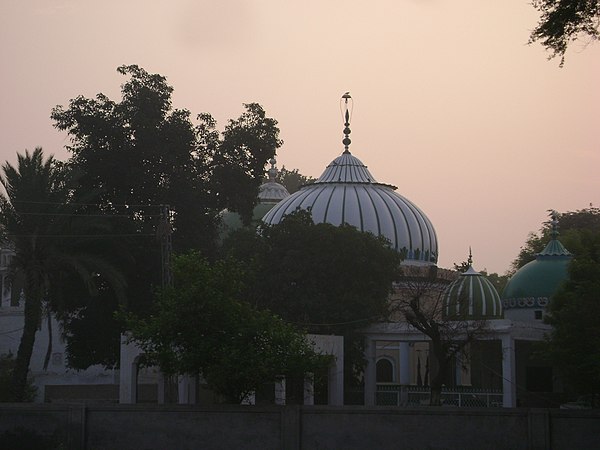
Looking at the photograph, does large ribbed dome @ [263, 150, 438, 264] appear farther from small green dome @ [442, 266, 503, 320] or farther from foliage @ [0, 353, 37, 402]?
foliage @ [0, 353, 37, 402]

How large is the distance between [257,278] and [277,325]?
1690cm

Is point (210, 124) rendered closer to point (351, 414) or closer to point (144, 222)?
point (144, 222)

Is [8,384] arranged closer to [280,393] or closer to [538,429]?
[280,393]

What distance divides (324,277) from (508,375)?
8210mm

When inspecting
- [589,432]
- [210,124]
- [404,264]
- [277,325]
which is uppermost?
[210,124]

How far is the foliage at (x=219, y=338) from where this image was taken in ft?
87.7

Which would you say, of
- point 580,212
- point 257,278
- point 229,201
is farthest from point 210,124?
point 580,212

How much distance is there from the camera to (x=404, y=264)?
55.6 meters

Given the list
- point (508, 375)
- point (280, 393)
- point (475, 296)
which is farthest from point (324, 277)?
point (280, 393)

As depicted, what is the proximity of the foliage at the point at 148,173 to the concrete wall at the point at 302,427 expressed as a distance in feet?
42.5

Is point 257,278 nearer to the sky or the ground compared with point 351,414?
nearer to the sky

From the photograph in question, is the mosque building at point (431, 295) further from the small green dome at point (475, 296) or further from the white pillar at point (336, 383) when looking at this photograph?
the white pillar at point (336, 383)

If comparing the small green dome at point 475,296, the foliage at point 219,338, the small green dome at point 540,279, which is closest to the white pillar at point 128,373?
the foliage at point 219,338

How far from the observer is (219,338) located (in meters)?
27.2
